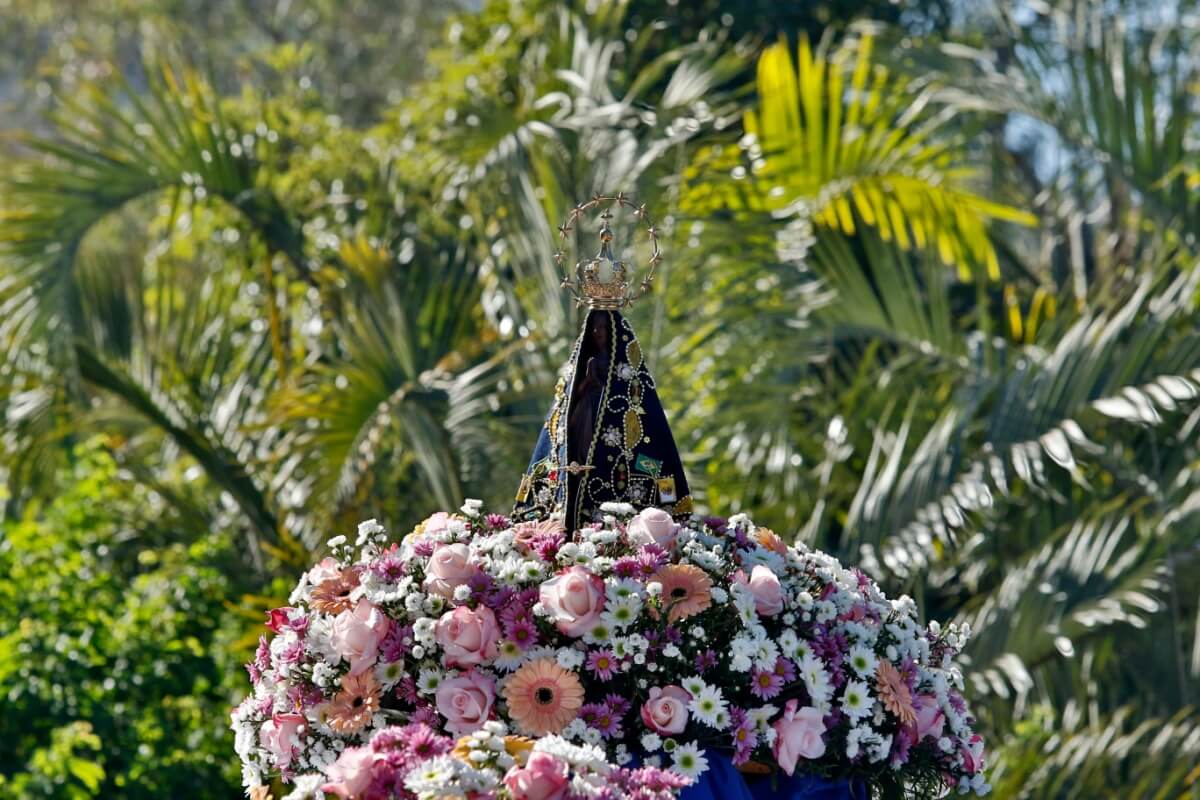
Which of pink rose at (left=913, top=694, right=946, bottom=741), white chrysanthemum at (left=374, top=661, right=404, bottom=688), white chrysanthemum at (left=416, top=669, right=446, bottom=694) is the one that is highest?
white chrysanthemum at (left=374, top=661, right=404, bottom=688)

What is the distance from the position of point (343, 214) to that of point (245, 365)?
104 cm

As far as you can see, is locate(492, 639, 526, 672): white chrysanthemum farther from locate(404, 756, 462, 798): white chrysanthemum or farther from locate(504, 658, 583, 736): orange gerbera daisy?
locate(404, 756, 462, 798): white chrysanthemum

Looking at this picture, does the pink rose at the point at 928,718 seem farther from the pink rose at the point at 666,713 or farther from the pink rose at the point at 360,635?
the pink rose at the point at 360,635

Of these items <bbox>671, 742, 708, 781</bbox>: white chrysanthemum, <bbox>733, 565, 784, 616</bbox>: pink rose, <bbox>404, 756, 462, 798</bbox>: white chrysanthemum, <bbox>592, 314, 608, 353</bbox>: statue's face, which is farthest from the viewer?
<bbox>592, 314, 608, 353</bbox>: statue's face

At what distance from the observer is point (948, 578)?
6.17 metres

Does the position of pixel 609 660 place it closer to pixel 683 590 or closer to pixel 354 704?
pixel 683 590

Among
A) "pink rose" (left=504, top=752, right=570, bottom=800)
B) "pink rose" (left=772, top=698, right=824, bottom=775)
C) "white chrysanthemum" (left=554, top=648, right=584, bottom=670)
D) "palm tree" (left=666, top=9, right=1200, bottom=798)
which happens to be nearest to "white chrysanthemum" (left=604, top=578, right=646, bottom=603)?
"white chrysanthemum" (left=554, top=648, right=584, bottom=670)

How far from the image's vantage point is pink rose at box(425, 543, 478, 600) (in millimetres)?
2984

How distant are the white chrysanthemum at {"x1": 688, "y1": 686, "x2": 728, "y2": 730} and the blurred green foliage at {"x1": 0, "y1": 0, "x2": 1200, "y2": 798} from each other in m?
2.54

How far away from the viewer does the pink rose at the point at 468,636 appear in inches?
113

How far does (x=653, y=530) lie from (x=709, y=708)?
36cm

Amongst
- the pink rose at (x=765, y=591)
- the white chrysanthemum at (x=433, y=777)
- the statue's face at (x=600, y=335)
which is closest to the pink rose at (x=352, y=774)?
the white chrysanthemum at (x=433, y=777)

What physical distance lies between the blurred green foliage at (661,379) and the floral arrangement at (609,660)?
221cm

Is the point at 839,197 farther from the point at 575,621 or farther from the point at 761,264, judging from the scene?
the point at 575,621
